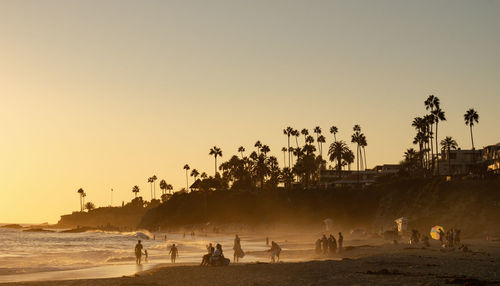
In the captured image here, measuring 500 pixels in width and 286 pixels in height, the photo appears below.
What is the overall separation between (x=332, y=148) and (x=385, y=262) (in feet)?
450

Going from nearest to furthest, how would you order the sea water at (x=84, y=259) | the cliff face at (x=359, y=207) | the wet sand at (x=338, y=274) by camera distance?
the wet sand at (x=338, y=274), the sea water at (x=84, y=259), the cliff face at (x=359, y=207)

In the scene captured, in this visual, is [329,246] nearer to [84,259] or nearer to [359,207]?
[84,259]

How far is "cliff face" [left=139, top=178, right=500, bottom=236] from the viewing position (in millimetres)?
89375

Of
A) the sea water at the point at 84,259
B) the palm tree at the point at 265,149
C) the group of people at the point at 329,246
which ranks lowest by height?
the sea water at the point at 84,259

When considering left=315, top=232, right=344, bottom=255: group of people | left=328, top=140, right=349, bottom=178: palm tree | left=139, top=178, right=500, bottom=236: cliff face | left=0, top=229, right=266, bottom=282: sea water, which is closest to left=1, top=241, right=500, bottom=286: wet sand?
left=0, top=229, right=266, bottom=282: sea water

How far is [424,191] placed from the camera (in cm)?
10312

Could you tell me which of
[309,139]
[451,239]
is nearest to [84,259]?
[451,239]

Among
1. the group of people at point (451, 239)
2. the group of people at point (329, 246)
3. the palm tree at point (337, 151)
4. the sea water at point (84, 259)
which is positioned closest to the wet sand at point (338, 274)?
the sea water at point (84, 259)

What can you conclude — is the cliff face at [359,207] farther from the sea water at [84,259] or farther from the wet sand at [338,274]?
the wet sand at [338,274]

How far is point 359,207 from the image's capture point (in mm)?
122438

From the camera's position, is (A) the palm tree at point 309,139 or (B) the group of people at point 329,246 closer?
(B) the group of people at point 329,246

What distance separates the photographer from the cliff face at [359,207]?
3519 inches

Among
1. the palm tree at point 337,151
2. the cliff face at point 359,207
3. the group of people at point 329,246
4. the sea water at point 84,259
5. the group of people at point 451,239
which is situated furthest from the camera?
the palm tree at point 337,151

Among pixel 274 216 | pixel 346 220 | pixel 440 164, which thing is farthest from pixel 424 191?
pixel 274 216
